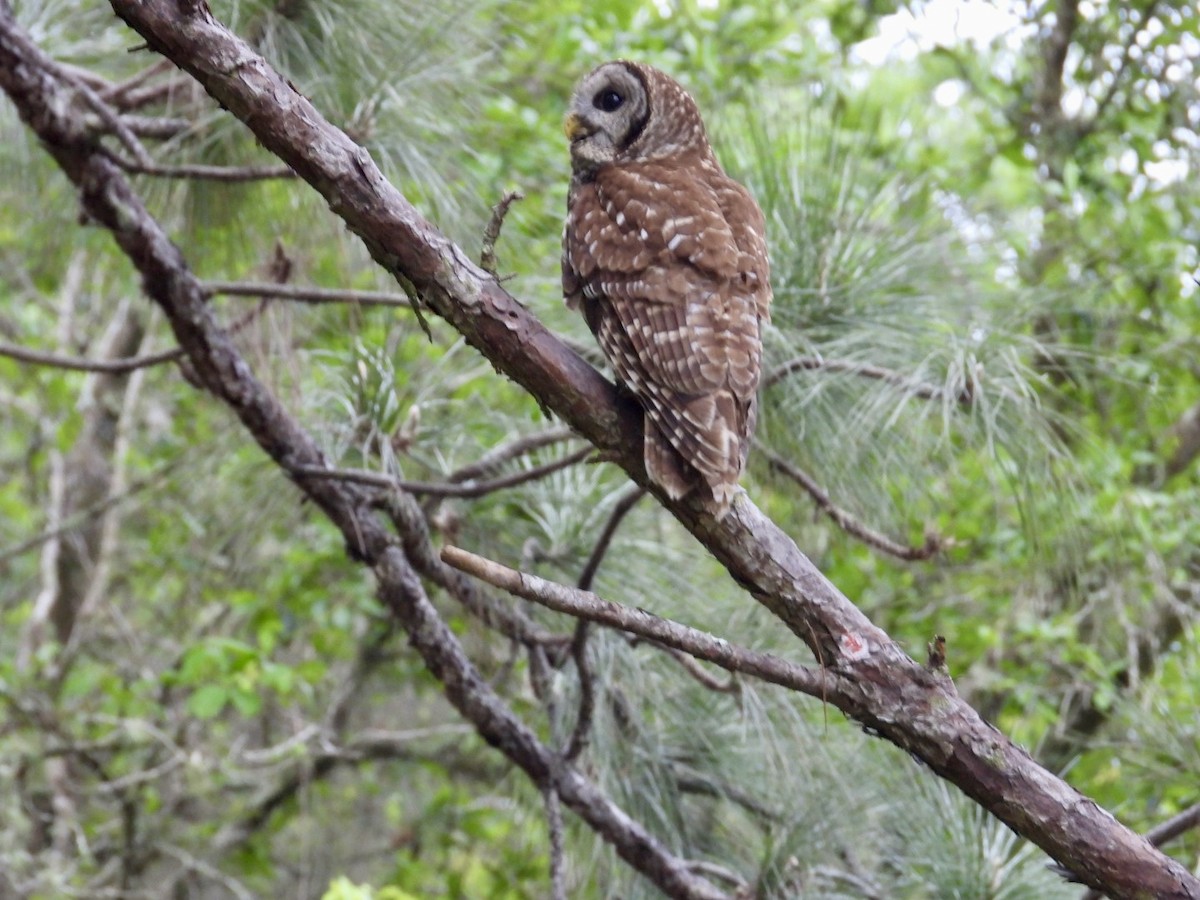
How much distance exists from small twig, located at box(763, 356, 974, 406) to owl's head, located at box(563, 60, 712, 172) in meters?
0.41

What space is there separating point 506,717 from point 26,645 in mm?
2753

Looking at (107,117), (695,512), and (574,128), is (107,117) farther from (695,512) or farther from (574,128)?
(695,512)

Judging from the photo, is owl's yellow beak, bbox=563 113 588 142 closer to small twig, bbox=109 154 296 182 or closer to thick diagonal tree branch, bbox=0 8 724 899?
small twig, bbox=109 154 296 182

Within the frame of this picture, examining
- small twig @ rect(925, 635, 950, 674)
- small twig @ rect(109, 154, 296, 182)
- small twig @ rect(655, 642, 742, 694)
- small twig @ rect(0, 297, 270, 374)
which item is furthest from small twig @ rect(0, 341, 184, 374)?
small twig @ rect(925, 635, 950, 674)

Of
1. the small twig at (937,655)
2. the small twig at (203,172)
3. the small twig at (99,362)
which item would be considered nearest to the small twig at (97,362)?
the small twig at (99,362)

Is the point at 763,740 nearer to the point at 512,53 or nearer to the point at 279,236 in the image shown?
the point at 279,236

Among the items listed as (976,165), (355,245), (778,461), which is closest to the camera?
(778,461)

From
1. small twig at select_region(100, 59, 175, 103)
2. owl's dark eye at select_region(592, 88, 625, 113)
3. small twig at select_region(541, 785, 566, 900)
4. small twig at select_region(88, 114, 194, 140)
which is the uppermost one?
owl's dark eye at select_region(592, 88, 625, 113)

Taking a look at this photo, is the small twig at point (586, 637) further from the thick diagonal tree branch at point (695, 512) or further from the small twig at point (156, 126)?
the small twig at point (156, 126)

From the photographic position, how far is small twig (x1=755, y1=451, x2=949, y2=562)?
6.61 ft

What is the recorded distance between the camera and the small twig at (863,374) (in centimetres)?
202

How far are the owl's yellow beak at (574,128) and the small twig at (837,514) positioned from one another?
24.8 inches

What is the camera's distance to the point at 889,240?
2.26 m

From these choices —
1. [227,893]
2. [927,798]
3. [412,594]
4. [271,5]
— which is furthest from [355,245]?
[227,893]
